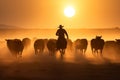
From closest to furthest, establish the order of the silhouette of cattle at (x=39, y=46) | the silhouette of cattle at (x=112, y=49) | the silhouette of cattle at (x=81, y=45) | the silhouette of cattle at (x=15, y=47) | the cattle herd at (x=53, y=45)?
the silhouette of cattle at (x=15, y=47) < the cattle herd at (x=53, y=45) < the silhouette of cattle at (x=112, y=49) < the silhouette of cattle at (x=39, y=46) < the silhouette of cattle at (x=81, y=45)

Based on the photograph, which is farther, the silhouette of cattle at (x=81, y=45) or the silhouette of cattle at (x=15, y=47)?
the silhouette of cattle at (x=81, y=45)

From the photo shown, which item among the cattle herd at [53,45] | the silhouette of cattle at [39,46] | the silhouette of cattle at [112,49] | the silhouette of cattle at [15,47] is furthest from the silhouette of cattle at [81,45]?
the silhouette of cattle at [15,47]

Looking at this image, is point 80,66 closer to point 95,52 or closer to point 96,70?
point 96,70

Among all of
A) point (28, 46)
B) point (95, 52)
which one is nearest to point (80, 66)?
point (95, 52)

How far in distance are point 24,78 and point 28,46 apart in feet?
46.8

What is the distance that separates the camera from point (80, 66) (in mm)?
19016

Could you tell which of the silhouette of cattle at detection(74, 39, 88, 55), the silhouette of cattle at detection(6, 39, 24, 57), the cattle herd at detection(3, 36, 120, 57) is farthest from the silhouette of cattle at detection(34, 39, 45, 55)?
the silhouette of cattle at detection(74, 39, 88, 55)

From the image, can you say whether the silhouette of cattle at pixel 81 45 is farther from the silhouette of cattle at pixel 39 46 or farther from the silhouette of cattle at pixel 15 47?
the silhouette of cattle at pixel 15 47

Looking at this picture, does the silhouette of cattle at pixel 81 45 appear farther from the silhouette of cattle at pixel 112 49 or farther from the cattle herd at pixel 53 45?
the silhouette of cattle at pixel 112 49

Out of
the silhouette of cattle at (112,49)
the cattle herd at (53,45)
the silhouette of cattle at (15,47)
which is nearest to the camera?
the silhouette of cattle at (15,47)

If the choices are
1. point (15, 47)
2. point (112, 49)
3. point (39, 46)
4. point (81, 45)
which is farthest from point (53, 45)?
point (112, 49)

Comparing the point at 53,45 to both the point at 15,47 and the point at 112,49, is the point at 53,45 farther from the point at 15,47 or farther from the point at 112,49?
the point at 112,49

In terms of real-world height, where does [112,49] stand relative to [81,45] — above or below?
below

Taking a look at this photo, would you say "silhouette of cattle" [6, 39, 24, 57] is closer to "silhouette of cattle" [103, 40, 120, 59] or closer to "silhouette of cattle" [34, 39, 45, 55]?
"silhouette of cattle" [34, 39, 45, 55]
